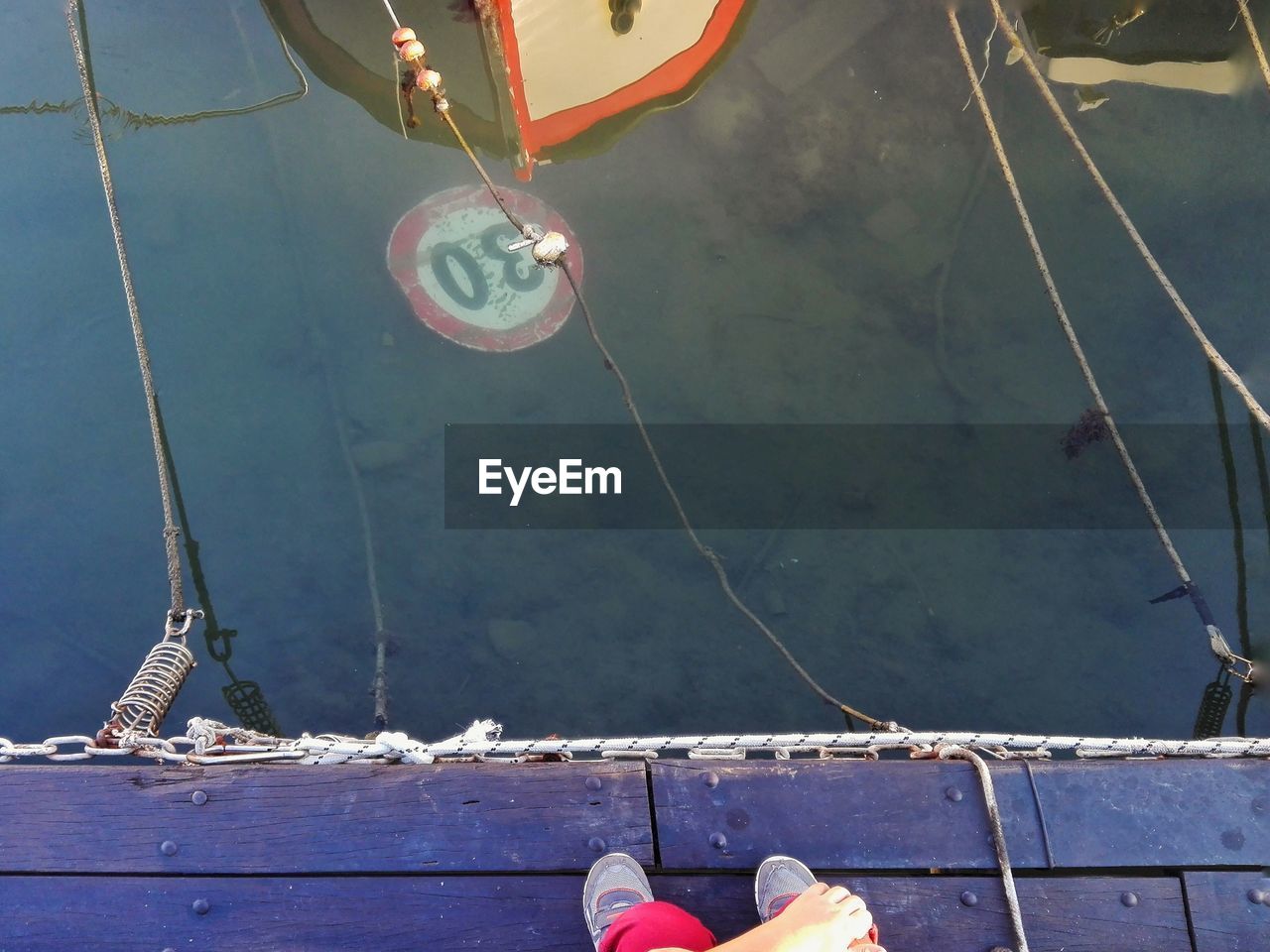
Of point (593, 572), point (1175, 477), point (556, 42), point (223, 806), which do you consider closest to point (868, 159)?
point (556, 42)

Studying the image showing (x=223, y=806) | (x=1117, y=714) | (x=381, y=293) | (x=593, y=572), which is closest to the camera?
(x=223, y=806)

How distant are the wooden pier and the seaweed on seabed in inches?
70.4

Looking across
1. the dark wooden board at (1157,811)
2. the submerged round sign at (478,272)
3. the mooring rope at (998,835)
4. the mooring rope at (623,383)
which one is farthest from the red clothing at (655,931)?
the submerged round sign at (478,272)

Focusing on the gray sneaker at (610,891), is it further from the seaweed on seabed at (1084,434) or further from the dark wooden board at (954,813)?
the seaweed on seabed at (1084,434)

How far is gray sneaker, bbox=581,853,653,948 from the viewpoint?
1905 mm

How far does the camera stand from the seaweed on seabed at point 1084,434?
3676 mm

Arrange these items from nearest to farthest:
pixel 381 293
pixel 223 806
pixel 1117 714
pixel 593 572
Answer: pixel 223 806 → pixel 1117 714 → pixel 593 572 → pixel 381 293

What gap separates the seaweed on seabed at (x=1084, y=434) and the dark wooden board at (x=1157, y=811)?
180 cm

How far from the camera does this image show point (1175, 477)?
3.66 metres

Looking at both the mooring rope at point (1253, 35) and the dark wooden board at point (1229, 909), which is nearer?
the dark wooden board at point (1229, 909)

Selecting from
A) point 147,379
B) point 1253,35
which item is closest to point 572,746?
point 147,379

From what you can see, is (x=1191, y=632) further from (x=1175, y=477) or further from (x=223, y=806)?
(x=223, y=806)

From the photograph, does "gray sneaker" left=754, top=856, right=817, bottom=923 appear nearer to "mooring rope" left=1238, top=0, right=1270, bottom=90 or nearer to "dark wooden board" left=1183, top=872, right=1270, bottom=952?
"dark wooden board" left=1183, top=872, right=1270, bottom=952

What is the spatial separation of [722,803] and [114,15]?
194 inches
